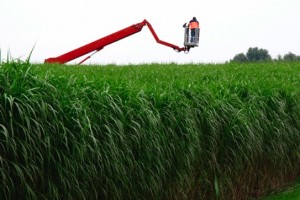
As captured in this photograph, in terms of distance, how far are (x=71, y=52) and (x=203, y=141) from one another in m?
11.8

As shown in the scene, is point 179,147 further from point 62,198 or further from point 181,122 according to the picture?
point 62,198

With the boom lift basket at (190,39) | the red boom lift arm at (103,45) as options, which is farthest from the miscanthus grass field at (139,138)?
the red boom lift arm at (103,45)

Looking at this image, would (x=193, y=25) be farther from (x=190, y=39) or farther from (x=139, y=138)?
(x=139, y=138)

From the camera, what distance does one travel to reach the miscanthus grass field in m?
3.95

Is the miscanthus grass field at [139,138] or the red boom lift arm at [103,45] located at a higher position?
the red boom lift arm at [103,45]

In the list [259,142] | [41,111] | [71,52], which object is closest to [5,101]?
[41,111]

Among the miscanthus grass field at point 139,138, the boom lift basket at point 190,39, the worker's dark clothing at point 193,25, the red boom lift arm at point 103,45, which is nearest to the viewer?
the miscanthus grass field at point 139,138

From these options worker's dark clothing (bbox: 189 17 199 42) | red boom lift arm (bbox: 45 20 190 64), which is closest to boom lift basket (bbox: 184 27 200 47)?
worker's dark clothing (bbox: 189 17 199 42)

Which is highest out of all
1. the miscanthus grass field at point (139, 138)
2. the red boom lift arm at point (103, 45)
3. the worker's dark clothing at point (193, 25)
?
the worker's dark clothing at point (193, 25)

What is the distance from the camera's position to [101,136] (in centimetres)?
455

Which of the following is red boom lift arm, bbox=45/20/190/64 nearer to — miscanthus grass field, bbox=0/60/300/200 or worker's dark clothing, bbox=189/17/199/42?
worker's dark clothing, bbox=189/17/199/42

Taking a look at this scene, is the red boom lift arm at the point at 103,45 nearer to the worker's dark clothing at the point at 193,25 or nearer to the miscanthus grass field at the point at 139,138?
the worker's dark clothing at the point at 193,25

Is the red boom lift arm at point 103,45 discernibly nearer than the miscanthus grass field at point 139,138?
No

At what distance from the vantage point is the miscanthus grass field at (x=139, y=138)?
3.95 metres
